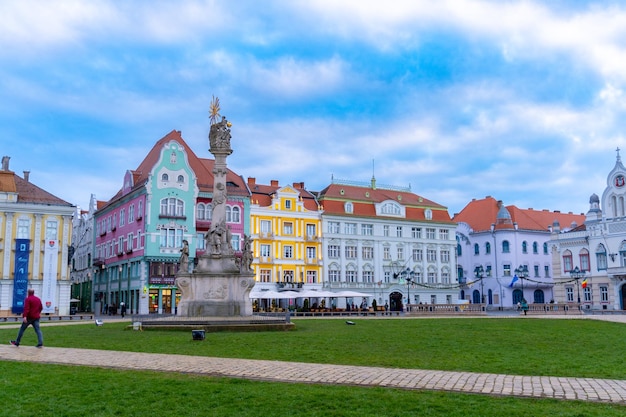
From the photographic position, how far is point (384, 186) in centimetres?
8425

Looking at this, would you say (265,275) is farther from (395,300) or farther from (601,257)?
(601,257)

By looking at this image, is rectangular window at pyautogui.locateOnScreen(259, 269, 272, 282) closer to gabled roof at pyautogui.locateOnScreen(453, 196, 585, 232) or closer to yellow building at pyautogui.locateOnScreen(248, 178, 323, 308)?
yellow building at pyautogui.locateOnScreen(248, 178, 323, 308)

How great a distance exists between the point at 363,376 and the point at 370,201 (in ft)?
222

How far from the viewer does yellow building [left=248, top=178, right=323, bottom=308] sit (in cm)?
7019

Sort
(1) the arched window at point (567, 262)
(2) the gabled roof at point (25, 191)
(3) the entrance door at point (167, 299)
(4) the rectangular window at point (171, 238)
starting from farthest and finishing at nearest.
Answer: (1) the arched window at point (567, 262) → (4) the rectangular window at point (171, 238) → (3) the entrance door at point (167, 299) → (2) the gabled roof at point (25, 191)

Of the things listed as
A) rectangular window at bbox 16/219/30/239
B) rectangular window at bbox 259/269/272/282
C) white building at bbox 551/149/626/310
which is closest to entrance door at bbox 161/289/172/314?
rectangular window at bbox 259/269/272/282

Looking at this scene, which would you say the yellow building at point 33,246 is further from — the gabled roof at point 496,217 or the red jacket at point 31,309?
the gabled roof at point 496,217

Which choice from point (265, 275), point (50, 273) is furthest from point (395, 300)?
point (50, 273)

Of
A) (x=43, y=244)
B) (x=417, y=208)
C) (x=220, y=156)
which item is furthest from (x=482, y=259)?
(x=220, y=156)

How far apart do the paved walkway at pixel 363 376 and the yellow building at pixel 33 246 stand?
1750 inches

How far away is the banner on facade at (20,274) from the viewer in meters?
54.9

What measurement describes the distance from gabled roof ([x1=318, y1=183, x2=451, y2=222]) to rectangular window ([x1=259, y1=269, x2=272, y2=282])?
9852 millimetres

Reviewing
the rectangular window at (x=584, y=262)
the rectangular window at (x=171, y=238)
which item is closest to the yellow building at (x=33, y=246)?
Answer: the rectangular window at (x=171, y=238)

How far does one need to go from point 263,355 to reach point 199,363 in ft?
7.00
